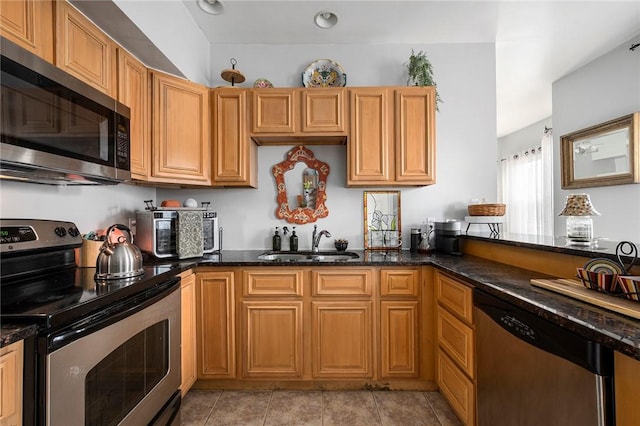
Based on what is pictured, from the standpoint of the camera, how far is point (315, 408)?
6.08 feet

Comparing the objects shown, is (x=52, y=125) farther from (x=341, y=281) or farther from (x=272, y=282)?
(x=341, y=281)

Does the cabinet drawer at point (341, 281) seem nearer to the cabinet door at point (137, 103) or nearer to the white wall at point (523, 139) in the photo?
the cabinet door at point (137, 103)

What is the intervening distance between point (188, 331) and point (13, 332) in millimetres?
1214

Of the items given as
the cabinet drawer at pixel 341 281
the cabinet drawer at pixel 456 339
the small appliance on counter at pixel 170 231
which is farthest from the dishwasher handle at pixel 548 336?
the small appliance on counter at pixel 170 231

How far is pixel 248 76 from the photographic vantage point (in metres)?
2.66

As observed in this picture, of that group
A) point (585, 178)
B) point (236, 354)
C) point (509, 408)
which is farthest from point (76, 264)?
point (585, 178)

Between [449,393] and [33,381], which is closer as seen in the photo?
[33,381]

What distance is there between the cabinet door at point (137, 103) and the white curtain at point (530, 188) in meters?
4.53

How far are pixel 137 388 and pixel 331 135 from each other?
1.99m

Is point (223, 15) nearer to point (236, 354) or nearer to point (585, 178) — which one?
point (236, 354)

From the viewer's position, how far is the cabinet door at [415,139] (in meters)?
2.31

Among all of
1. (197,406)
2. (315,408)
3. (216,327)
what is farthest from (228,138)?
(315,408)

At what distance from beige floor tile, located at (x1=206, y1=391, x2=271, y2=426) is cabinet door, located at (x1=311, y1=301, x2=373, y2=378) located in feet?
1.35

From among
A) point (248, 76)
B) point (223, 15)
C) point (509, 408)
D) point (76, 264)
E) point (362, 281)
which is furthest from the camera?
point (248, 76)
